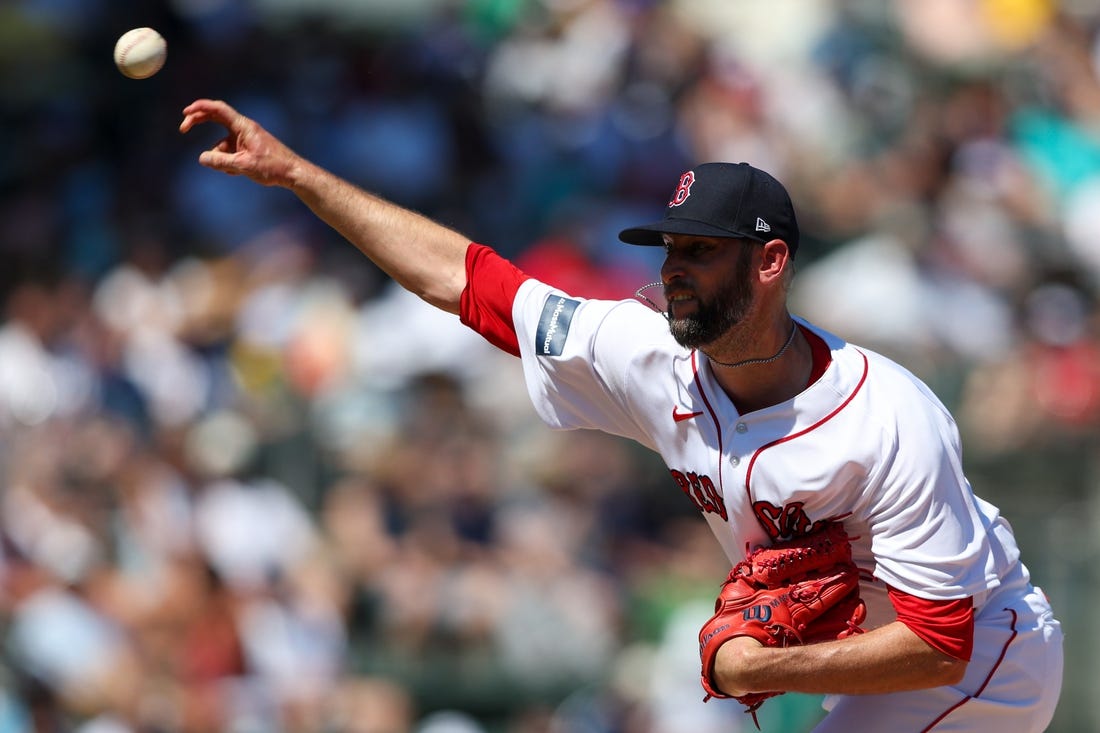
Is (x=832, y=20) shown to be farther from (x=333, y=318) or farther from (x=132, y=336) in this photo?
(x=132, y=336)

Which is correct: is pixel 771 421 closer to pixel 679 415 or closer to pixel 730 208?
pixel 679 415

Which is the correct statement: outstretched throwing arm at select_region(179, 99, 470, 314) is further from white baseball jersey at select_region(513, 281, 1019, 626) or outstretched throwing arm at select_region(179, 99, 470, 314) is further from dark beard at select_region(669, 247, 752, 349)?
dark beard at select_region(669, 247, 752, 349)

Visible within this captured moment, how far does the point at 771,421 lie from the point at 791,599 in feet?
1.37

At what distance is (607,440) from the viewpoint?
27.3 ft

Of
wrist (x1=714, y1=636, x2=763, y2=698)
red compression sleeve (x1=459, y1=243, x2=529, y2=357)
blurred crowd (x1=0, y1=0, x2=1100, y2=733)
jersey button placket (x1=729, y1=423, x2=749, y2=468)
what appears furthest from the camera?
blurred crowd (x1=0, y1=0, x2=1100, y2=733)

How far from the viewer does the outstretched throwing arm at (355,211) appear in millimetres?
4090

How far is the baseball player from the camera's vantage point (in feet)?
11.9

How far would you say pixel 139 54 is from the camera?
4.45 meters

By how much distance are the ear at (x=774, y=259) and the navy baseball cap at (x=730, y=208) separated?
2 cm

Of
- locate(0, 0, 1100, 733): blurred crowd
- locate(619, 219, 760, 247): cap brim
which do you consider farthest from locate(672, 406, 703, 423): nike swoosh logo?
locate(0, 0, 1100, 733): blurred crowd

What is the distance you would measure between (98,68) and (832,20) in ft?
17.0

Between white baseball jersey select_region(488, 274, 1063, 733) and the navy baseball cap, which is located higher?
the navy baseball cap

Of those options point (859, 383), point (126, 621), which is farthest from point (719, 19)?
point (859, 383)

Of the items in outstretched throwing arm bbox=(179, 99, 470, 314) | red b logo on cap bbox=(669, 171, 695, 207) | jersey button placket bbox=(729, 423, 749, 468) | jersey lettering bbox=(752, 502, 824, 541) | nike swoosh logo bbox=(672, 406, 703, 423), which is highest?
outstretched throwing arm bbox=(179, 99, 470, 314)
